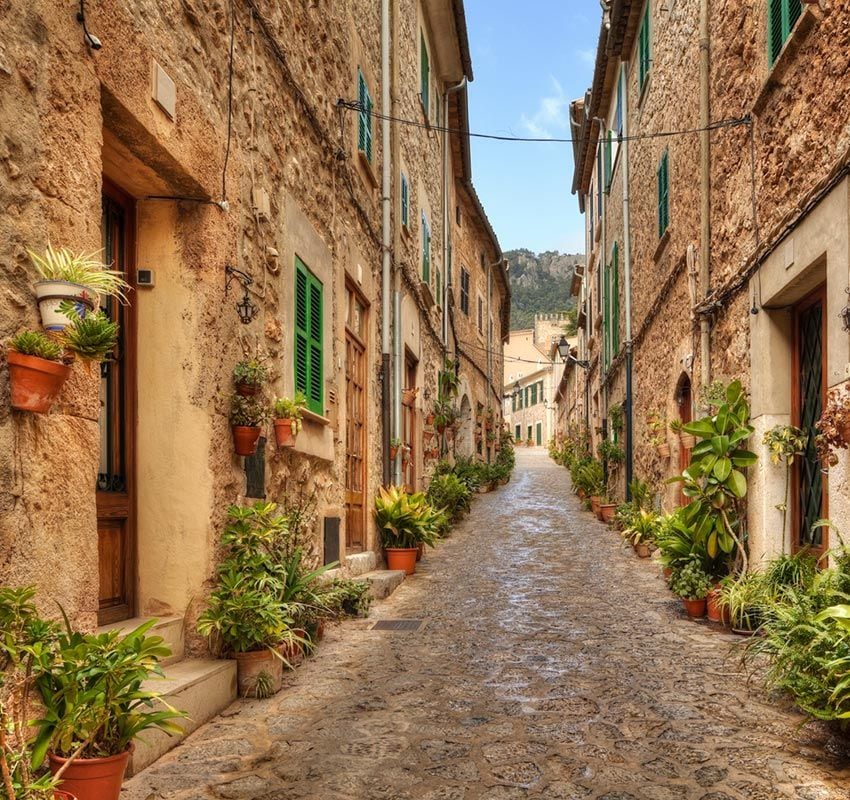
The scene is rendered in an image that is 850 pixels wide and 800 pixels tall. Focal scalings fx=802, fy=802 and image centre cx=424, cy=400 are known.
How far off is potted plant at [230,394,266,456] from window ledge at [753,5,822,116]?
4.16 metres

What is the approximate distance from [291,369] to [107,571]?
2.20 m

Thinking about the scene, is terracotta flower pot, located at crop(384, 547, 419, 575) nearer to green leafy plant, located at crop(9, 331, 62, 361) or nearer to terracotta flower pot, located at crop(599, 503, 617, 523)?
terracotta flower pot, located at crop(599, 503, 617, 523)

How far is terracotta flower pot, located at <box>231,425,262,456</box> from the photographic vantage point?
15.6ft

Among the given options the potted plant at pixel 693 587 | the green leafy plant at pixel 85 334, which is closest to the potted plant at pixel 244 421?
the green leafy plant at pixel 85 334

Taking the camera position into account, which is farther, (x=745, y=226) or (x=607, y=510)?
(x=607, y=510)

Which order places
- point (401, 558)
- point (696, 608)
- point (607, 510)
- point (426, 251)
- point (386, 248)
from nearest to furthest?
point (696, 608), point (401, 558), point (386, 248), point (426, 251), point (607, 510)

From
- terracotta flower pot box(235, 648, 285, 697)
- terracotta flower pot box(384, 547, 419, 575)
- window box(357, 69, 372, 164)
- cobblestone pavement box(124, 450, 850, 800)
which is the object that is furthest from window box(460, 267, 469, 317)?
terracotta flower pot box(235, 648, 285, 697)

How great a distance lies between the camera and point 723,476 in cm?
639

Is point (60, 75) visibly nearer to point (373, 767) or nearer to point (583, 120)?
point (373, 767)

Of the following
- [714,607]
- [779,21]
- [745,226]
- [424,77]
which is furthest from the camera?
[424,77]

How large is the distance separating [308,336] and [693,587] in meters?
3.79

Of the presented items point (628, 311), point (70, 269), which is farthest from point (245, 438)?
point (628, 311)

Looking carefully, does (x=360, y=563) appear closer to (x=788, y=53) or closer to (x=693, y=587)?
(x=693, y=587)

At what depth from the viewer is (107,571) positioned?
422 cm
